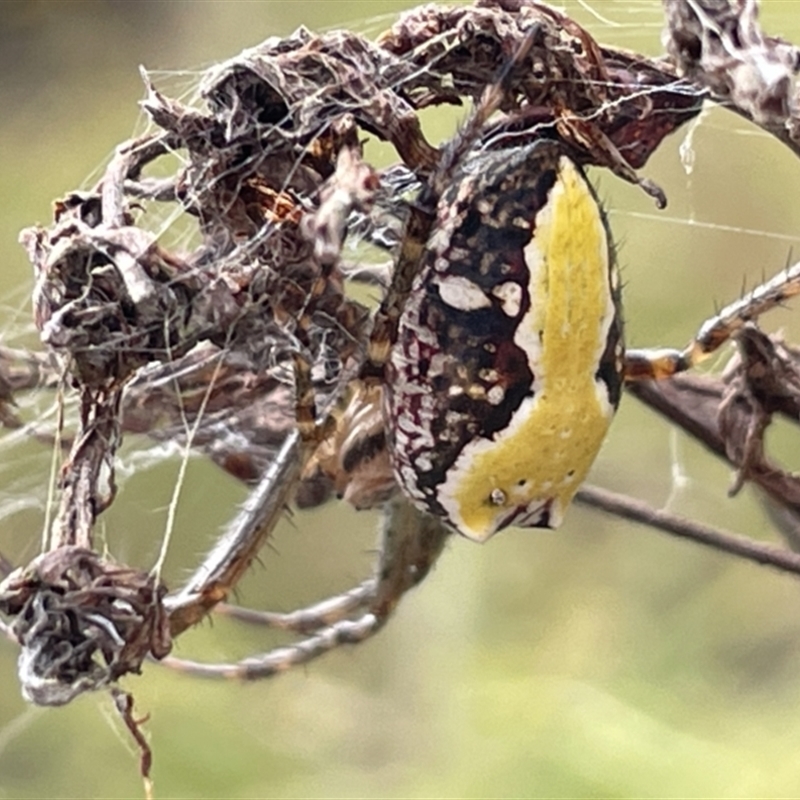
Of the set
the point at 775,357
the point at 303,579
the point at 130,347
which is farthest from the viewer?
the point at 303,579

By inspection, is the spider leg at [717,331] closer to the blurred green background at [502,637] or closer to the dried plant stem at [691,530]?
the dried plant stem at [691,530]

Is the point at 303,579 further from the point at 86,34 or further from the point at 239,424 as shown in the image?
the point at 86,34

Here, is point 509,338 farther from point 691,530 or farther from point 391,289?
point 691,530

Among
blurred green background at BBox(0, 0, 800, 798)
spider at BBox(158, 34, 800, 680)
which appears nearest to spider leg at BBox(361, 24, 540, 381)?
spider at BBox(158, 34, 800, 680)

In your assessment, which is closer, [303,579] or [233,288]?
[233,288]

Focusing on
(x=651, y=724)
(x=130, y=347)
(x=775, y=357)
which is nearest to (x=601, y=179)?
(x=775, y=357)

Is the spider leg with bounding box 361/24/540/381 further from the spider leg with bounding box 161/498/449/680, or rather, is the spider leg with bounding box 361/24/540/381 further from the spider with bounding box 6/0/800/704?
the spider leg with bounding box 161/498/449/680

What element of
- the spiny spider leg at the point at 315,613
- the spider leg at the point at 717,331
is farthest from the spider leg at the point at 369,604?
the spider leg at the point at 717,331
